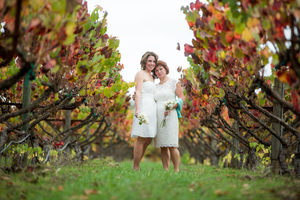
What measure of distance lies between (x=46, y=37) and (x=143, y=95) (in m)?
3.15

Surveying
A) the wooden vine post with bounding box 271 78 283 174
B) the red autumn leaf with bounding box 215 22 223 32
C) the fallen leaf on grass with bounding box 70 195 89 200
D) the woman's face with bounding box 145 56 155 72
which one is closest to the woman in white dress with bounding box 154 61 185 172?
the woman's face with bounding box 145 56 155 72

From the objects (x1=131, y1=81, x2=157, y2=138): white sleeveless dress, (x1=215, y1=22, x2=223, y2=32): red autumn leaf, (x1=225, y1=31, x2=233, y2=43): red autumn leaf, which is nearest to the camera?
(x1=225, y1=31, x2=233, y2=43): red autumn leaf

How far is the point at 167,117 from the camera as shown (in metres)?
5.70

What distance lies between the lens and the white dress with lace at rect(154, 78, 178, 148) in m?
5.64

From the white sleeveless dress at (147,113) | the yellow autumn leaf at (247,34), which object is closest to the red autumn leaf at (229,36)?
the yellow autumn leaf at (247,34)

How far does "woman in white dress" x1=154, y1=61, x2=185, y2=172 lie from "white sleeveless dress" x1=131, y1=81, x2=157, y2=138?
0.18 m

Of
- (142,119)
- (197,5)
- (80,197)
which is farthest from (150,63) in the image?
(80,197)

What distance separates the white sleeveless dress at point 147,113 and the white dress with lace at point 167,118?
0.16 metres

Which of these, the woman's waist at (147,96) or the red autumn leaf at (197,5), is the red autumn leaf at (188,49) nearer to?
the red autumn leaf at (197,5)

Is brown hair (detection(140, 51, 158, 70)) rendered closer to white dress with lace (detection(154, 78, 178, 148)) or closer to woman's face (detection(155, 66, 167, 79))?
woman's face (detection(155, 66, 167, 79))

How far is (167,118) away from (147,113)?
447mm

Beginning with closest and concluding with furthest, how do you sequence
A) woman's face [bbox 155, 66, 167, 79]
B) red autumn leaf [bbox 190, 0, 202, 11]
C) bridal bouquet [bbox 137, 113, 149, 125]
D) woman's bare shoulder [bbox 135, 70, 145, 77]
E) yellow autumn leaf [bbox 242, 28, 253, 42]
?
yellow autumn leaf [bbox 242, 28, 253, 42], red autumn leaf [bbox 190, 0, 202, 11], bridal bouquet [bbox 137, 113, 149, 125], woman's bare shoulder [bbox 135, 70, 145, 77], woman's face [bbox 155, 66, 167, 79]

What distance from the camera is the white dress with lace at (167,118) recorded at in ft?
18.5

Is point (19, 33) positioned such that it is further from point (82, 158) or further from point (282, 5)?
point (82, 158)
